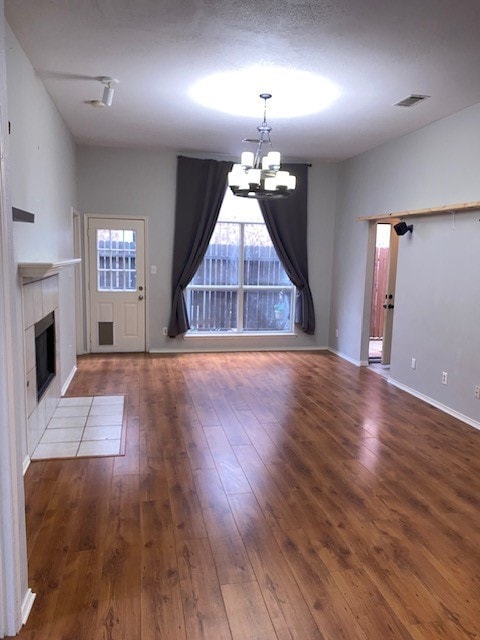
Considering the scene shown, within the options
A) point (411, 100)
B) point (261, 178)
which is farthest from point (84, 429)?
point (411, 100)

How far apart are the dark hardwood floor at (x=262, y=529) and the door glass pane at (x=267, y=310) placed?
2.97 metres

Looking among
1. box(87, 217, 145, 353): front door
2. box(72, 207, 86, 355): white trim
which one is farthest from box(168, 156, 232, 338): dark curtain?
box(72, 207, 86, 355): white trim

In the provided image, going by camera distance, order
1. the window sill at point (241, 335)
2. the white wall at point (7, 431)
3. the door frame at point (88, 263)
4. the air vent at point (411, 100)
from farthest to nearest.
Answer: the window sill at point (241, 335)
the door frame at point (88, 263)
the air vent at point (411, 100)
the white wall at point (7, 431)

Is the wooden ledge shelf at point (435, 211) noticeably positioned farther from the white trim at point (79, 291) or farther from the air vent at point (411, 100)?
the white trim at point (79, 291)

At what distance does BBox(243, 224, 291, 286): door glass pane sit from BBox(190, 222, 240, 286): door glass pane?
17cm

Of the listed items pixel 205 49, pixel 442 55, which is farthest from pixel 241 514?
pixel 442 55

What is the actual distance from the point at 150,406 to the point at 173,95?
2.92 metres

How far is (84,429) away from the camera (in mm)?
3928

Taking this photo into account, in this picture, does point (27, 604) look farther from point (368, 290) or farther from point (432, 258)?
point (368, 290)

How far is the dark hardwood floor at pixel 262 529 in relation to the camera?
1.94 m

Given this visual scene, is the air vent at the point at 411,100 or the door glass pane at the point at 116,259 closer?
the air vent at the point at 411,100

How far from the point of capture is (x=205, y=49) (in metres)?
3.23

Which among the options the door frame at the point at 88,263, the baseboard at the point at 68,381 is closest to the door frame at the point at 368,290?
the door frame at the point at 88,263

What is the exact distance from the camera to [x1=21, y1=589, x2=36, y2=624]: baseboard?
6.18ft
